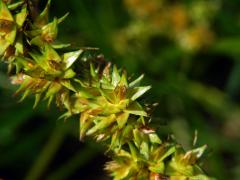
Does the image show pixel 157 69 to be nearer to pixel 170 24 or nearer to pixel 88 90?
pixel 170 24

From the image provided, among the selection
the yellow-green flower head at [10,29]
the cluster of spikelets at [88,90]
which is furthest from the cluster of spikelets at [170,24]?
the yellow-green flower head at [10,29]

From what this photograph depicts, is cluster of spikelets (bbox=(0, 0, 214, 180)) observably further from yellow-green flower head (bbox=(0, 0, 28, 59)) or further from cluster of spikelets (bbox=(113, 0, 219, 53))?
cluster of spikelets (bbox=(113, 0, 219, 53))

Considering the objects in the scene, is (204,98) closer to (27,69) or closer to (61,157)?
(61,157)

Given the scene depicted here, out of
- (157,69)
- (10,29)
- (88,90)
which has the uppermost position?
(10,29)

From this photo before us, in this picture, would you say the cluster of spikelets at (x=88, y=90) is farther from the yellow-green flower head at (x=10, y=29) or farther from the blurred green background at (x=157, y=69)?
the blurred green background at (x=157, y=69)

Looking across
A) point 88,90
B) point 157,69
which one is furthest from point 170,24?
point 88,90
